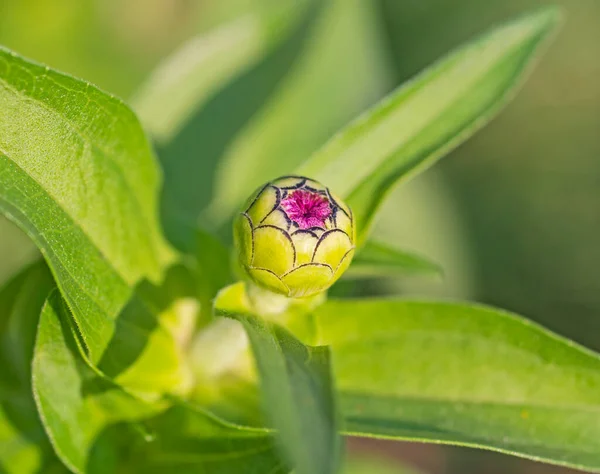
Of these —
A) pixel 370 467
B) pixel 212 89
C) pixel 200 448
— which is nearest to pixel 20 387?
pixel 200 448

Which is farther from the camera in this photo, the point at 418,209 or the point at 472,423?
the point at 418,209

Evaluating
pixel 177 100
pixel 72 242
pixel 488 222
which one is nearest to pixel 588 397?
pixel 72 242

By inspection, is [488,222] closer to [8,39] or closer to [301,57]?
[301,57]

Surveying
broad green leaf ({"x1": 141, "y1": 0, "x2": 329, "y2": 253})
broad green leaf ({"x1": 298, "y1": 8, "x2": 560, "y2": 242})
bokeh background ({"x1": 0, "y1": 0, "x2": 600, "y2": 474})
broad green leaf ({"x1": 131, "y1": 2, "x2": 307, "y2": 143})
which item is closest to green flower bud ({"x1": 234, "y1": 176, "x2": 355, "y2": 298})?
broad green leaf ({"x1": 298, "y1": 8, "x2": 560, "y2": 242})

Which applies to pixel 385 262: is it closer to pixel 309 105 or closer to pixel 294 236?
pixel 294 236

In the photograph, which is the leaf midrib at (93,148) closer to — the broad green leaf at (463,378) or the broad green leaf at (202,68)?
the broad green leaf at (463,378)

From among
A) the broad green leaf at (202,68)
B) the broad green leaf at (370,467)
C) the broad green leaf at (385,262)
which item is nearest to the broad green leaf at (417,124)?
the broad green leaf at (385,262)

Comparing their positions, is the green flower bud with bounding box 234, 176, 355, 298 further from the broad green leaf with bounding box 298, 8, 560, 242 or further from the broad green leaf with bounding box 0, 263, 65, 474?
the broad green leaf with bounding box 0, 263, 65, 474
